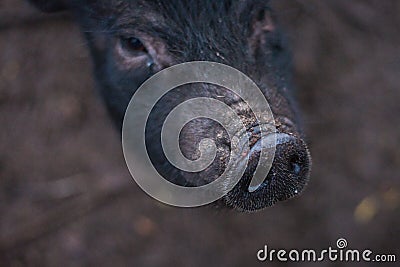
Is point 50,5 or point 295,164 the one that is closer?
point 295,164

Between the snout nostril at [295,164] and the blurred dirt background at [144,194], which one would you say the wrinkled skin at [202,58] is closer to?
the snout nostril at [295,164]

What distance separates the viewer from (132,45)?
166cm

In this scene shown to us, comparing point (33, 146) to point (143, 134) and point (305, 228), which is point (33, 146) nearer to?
point (143, 134)

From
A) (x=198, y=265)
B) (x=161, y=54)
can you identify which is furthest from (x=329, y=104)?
(x=161, y=54)

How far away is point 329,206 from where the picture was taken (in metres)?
2.22

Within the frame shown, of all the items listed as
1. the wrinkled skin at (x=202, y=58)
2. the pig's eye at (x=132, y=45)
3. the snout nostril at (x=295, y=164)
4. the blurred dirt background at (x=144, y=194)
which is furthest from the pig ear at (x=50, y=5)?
the snout nostril at (x=295, y=164)

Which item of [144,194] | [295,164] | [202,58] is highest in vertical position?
[202,58]

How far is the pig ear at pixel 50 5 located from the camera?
6.11ft

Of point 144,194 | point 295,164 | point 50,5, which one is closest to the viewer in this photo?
point 295,164

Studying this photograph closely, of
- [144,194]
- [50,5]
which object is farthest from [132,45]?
[144,194]

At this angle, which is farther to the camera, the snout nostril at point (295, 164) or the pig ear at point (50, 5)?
the pig ear at point (50, 5)

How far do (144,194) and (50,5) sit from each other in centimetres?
81

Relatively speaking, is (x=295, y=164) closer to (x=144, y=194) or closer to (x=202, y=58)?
(x=202, y=58)

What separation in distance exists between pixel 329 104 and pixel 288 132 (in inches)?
42.7
